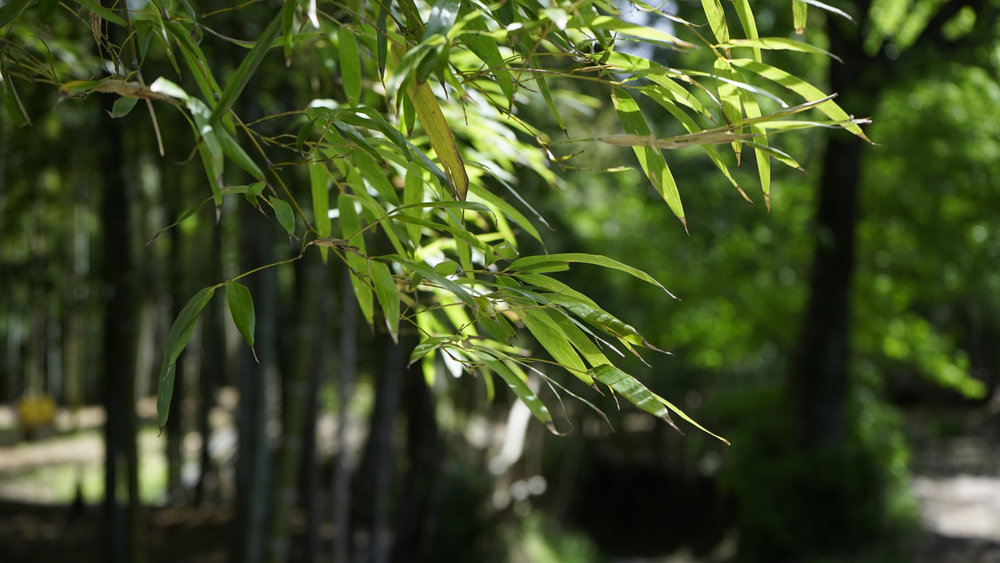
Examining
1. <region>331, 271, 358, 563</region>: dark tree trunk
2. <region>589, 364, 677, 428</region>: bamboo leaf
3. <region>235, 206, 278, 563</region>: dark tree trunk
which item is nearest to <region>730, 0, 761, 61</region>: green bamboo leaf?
<region>589, 364, 677, 428</region>: bamboo leaf

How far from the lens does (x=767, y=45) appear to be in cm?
80

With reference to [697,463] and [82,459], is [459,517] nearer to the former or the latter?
[697,463]

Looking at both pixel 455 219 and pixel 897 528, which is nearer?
pixel 455 219

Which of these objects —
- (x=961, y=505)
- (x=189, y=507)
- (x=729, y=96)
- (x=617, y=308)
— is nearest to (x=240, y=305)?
(x=729, y=96)

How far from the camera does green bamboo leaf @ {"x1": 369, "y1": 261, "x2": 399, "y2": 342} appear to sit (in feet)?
2.47

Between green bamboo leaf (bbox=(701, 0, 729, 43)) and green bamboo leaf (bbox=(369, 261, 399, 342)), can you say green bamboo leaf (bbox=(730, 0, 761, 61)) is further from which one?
green bamboo leaf (bbox=(369, 261, 399, 342))

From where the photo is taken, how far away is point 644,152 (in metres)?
0.84

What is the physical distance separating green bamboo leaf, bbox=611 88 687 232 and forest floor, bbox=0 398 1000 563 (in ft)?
14.0

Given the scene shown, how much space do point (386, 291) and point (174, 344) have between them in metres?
0.19

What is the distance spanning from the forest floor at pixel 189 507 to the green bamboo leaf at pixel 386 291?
13.6ft

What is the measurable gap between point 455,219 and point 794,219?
673 cm

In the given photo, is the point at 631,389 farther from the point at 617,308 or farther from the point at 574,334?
the point at 617,308

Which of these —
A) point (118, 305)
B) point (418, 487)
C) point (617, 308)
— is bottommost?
point (418, 487)

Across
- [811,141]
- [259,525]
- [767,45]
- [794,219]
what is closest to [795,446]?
[794,219]
